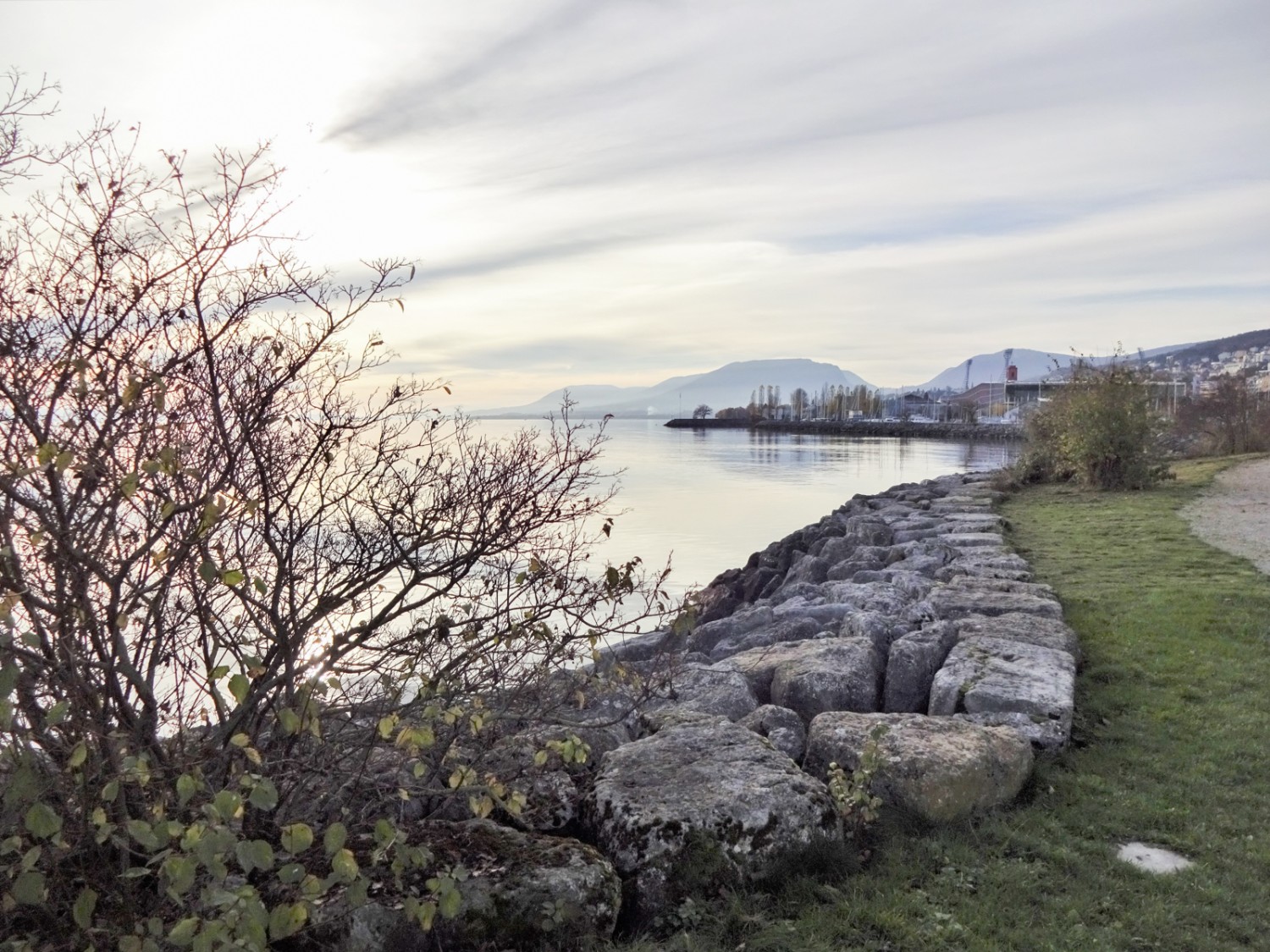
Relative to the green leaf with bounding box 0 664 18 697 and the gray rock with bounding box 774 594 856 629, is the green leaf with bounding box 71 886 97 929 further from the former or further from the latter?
the gray rock with bounding box 774 594 856 629

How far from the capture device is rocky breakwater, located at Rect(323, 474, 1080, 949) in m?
3.76

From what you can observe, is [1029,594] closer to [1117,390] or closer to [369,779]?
[369,779]

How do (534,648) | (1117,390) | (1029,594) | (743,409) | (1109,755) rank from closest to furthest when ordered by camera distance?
1. (534,648)
2. (1109,755)
3. (1029,594)
4. (1117,390)
5. (743,409)

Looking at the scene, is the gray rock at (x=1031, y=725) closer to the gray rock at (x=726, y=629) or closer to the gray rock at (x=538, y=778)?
the gray rock at (x=538, y=778)

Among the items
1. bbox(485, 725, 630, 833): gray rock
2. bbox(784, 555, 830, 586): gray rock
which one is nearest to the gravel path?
bbox(784, 555, 830, 586): gray rock

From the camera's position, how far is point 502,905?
341 cm

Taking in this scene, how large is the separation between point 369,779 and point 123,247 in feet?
6.93

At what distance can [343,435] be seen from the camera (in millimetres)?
3426

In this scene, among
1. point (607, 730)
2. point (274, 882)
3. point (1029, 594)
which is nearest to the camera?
point (274, 882)

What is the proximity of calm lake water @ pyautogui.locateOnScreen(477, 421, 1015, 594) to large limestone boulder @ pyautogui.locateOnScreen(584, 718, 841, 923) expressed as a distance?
1643mm

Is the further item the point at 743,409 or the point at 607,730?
the point at 743,409

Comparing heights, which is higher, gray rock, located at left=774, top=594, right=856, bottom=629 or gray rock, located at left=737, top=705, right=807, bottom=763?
gray rock, located at left=737, top=705, right=807, bottom=763

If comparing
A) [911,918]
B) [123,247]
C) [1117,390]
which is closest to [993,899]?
[911,918]

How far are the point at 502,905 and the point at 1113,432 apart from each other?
19268 millimetres
